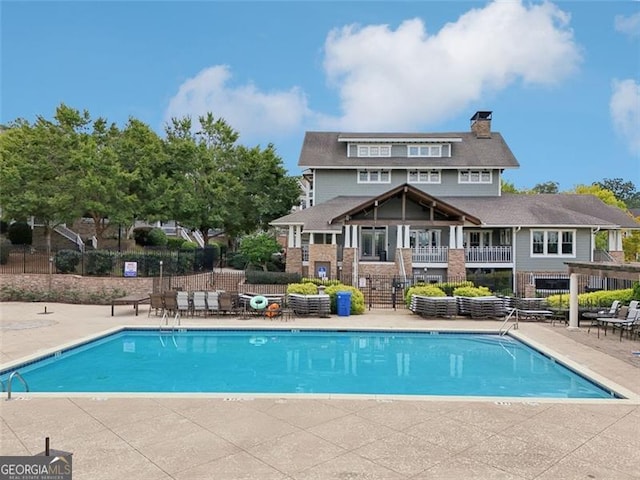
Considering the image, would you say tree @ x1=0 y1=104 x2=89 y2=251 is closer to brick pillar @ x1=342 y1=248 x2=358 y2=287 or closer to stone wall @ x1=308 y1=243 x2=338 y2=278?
stone wall @ x1=308 y1=243 x2=338 y2=278

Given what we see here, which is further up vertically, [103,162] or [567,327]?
[103,162]

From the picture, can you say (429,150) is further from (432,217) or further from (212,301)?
(212,301)

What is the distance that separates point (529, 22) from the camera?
51.2 feet

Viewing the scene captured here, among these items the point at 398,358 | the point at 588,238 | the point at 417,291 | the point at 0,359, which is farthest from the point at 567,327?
the point at 0,359

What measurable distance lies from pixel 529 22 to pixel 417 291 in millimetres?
10619

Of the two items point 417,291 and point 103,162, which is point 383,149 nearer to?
point 417,291

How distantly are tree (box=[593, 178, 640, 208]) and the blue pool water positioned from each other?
112 meters

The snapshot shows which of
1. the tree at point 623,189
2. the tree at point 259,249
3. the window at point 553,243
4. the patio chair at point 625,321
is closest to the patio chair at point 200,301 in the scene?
the tree at point 259,249

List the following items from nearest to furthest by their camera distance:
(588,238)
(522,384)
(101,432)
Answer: (101,432) → (522,384) → (588,238)

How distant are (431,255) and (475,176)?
8401 millimetres

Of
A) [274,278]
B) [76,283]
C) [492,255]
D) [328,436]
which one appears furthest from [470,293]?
[76,283]

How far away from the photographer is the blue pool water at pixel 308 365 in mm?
9656

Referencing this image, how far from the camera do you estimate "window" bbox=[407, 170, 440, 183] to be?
1232 inches

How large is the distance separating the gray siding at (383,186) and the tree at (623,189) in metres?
91.8
